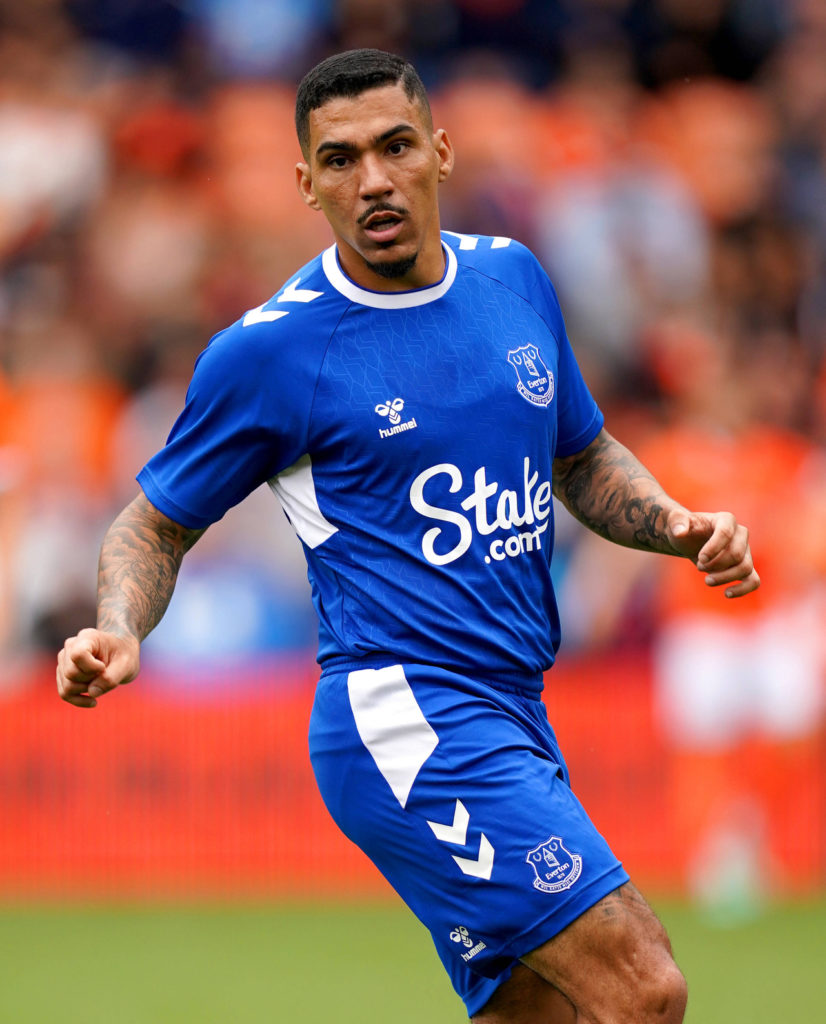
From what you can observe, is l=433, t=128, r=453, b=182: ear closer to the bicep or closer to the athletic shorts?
the bicep

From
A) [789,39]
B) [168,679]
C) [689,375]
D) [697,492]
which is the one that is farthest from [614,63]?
[168,679]

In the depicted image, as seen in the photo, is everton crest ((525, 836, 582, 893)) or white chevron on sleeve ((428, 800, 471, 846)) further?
white chevron on sleeve ((428, 800, 471, 846))

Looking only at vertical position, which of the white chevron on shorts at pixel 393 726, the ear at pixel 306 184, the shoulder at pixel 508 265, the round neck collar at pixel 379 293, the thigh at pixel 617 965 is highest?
the ear at pixel 306 184

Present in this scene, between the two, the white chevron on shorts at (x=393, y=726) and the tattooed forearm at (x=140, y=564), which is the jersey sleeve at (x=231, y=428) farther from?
the white chevron on shorts at (x=393, y=726)

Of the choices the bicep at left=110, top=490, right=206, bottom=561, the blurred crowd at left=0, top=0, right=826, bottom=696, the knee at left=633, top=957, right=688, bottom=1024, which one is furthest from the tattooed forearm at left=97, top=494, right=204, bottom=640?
the blurred crowd at left=0, top=0, right=826, bottom=696

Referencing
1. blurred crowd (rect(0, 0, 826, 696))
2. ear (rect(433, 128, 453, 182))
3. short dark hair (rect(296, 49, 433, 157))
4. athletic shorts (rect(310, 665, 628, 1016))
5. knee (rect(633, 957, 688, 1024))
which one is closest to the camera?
knee (rect(633, 957, 688, 1024))

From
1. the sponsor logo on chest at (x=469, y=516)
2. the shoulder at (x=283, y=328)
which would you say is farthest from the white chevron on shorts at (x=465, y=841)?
the shoulder at (x=283, y=328)

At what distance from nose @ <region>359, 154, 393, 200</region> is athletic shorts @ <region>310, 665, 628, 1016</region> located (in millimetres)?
1138

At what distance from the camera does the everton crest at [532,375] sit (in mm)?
4168

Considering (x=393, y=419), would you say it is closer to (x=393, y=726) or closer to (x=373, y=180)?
(x=373, y=180)

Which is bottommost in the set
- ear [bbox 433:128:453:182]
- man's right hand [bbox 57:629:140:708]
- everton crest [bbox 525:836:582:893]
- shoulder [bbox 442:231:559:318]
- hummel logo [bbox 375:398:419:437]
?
everton crest [bbox 525:836:582:893]

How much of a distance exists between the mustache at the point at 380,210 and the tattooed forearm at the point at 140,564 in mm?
886

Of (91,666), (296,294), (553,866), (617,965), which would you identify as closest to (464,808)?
(553,866)

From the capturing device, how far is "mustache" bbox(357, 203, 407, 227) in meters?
4.02
